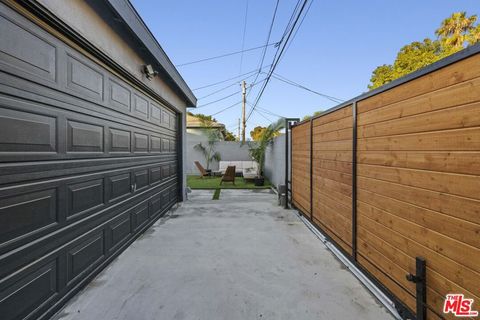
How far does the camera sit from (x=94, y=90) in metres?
2.65

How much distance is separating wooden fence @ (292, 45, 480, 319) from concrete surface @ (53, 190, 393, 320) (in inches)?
15.1

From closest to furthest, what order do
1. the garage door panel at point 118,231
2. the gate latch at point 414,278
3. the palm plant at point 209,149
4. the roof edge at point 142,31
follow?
the gate latch at point 414,278
the roof edge at point 142,31
the garage door panel at point 118,231
the palm plant at point 209,149

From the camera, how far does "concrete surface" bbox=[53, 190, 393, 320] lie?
6.64 ft

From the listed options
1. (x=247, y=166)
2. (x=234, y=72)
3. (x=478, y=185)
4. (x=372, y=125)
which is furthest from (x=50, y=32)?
(x=234, y=72)

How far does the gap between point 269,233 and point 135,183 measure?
2.21 m

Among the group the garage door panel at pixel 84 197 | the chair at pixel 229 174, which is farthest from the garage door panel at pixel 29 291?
the chair at pixel 229 174

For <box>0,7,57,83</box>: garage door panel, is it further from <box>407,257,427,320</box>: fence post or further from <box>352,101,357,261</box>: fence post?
<box>407,257,427,320</box>: fence post

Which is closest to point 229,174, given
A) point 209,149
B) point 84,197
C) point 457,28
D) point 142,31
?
point 209,149

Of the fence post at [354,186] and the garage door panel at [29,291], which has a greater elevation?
the fence post at [354,186]

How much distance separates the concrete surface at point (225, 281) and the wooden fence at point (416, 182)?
0.38m

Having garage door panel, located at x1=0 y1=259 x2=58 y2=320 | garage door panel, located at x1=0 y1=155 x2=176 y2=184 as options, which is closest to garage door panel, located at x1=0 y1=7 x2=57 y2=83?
garage door panel, located at x1=0 y1=155 x2=176 y2=184

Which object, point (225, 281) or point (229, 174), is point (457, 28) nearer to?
point (229, 174)

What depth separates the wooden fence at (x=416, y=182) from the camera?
1.39 meters

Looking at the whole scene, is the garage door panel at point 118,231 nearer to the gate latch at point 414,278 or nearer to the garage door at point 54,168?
the garage door at point 54,168
